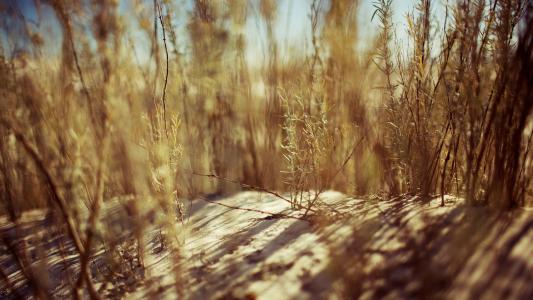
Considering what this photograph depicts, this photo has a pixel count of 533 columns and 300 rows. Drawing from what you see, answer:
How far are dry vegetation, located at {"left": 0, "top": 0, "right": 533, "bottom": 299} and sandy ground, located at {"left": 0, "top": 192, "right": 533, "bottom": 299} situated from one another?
0.19 ft

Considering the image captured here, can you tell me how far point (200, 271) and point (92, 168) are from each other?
0.50 meters

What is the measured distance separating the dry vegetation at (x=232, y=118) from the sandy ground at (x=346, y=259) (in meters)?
0.06

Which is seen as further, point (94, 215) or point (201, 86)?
point (201, 86)

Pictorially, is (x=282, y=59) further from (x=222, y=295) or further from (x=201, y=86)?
(x=222, y=295)

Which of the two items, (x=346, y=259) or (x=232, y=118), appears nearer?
(x=346, y=259)

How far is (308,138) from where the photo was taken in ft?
5.15

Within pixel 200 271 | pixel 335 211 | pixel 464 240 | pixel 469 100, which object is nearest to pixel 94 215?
pixel 200 271

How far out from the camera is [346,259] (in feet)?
3.29

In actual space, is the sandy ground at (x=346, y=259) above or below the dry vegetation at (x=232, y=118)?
below

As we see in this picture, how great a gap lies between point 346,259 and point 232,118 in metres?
1.63

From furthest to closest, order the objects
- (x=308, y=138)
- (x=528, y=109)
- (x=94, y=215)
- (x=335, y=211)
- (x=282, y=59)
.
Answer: (x=282, y=59) < (x=308, y=138) < (x=335, y=211) < (x=528, y=109) < (x=94, y=215)

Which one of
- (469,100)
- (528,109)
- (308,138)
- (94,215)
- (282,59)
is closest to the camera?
(94,215)

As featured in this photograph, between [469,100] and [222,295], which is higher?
[469,100]

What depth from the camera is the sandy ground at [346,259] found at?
0.85 metres
